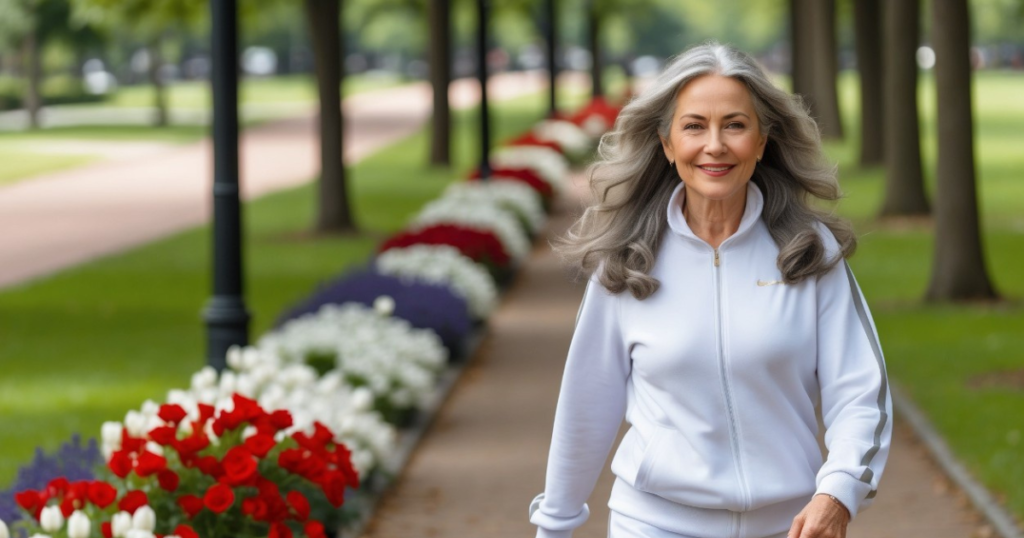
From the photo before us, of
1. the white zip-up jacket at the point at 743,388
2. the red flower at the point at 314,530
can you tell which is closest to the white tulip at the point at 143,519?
the red flower at the point at 314,530

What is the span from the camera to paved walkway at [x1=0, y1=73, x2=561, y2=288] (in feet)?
70.2

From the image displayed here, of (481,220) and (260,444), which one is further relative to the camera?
(481,220)

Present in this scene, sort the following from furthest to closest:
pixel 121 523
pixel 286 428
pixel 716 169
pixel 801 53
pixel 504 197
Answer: pixel 801 53 → pixel 504 197 → pixel 286 428 → pixel 121 523 → pixel 716 169

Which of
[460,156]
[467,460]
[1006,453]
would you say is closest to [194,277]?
[467,460]

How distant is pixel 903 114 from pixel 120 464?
15731 mm

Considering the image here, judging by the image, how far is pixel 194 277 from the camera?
1802 cm

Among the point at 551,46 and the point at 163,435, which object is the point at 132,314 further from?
the point at 551,46

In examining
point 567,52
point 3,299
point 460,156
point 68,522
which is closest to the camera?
point 68,522

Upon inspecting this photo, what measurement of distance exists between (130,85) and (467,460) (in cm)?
9579

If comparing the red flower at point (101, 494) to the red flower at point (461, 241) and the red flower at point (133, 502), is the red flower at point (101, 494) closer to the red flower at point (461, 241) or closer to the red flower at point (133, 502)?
the red flower at point (133, 502)

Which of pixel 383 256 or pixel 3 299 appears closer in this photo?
pixel 383 256

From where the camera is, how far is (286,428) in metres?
5.46

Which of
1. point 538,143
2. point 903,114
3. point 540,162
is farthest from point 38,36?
point 903,114

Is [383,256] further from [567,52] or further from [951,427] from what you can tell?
[567,52]
